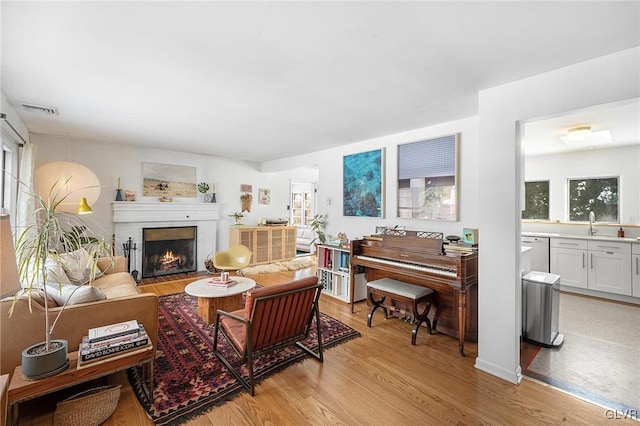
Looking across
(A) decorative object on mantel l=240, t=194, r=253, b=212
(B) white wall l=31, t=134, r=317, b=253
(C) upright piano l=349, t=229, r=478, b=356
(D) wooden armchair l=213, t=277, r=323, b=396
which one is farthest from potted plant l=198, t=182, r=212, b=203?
(D) wooden armchair l=213, t=277, r=323, b=396

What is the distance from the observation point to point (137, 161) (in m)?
5.30

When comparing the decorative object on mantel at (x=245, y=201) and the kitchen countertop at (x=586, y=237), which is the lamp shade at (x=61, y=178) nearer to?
the decorative object on mantel at (x=245, y=201)

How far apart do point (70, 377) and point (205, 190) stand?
15.1ft

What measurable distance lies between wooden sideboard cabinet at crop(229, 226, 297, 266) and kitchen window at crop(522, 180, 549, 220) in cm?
499

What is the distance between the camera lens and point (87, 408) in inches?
69.9

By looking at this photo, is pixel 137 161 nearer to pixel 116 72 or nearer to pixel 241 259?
pixel 241 259

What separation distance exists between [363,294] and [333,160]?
7.68 feet

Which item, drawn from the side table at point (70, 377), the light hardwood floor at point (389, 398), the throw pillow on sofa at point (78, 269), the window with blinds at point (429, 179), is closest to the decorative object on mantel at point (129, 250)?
the throw pillow on sofa at point (78, 269)

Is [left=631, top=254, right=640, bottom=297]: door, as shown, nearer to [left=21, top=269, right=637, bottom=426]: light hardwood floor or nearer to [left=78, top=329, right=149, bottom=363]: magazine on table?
[left=21, top=269, right=637, bottom=426]: light hardwood floor

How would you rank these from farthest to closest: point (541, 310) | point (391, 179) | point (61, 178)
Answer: point (391, 179) < point (61, 178) < point (541, 310)

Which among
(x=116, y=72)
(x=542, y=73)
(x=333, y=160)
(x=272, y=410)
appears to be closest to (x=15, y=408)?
(x=272, y=410)

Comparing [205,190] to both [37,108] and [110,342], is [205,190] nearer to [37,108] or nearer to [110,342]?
[37,108]

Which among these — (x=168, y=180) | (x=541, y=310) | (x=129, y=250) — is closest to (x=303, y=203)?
(x=168, y=180)

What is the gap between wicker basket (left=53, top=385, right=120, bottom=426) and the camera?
5.66ft
